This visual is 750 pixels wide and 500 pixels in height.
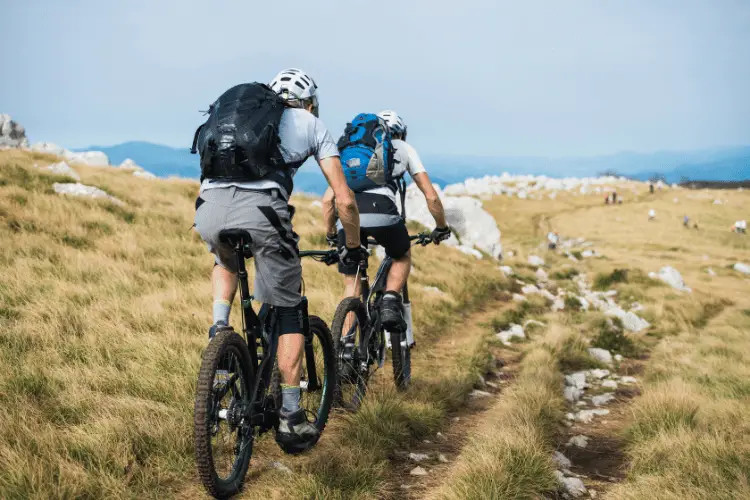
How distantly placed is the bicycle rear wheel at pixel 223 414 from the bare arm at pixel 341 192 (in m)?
1.02

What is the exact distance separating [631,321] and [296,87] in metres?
11.1

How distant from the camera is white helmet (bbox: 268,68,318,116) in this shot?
3.73m

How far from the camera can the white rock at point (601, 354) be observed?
30.3ft

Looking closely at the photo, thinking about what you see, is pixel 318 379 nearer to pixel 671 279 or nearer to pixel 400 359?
pixel 400 359

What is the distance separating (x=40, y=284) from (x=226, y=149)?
5.19 m

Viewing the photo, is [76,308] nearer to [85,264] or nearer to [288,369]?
[85,264]

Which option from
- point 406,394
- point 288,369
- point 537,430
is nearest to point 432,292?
point 406,394

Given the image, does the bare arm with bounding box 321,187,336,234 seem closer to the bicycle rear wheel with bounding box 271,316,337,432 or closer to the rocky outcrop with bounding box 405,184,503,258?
the bicycle rear wheel with bounding box 271,316,337,432

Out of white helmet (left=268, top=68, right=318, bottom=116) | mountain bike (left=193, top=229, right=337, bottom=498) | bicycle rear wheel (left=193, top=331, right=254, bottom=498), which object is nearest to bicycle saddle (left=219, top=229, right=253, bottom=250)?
mountain bike (left=193, top=229, right=337, bottom=498)

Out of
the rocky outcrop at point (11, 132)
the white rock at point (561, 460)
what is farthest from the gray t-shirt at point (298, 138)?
the rocky outcrop at point (11, 132)

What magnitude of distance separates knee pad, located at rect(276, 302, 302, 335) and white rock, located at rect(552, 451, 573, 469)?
2.48 meters

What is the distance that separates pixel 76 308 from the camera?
639 cm

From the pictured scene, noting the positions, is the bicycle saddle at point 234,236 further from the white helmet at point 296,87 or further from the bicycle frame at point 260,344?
the white helmet at point 296,87

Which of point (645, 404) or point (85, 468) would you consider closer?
point (85, 468)
